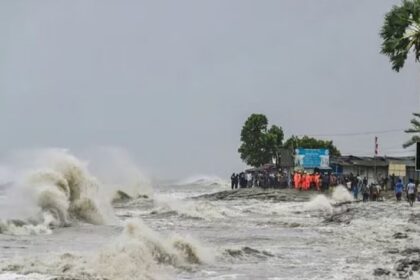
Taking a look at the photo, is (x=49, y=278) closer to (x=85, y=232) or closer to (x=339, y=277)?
(x=339, y=277)

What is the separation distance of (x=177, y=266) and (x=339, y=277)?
9.23 feet

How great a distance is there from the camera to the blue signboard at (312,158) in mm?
52759

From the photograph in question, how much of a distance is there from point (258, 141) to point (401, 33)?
4962cm

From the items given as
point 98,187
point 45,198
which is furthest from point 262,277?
point 98,187

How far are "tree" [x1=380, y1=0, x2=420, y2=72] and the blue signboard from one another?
27.0 metres

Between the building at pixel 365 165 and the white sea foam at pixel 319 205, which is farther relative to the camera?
the building at pixel 365 165

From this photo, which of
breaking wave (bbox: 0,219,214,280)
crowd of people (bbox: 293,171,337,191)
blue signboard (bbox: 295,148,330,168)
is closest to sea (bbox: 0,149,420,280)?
breaking wave (bbox: 0,219,214,280)

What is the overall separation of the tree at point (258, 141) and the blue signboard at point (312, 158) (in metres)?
20.3

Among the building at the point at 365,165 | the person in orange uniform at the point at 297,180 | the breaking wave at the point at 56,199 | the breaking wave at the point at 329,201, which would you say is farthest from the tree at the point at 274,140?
the breaking wave at the point at 56,199

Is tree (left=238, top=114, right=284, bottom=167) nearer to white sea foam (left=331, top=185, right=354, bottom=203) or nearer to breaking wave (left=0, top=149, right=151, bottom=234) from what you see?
white sea foam (left=331, top=185, right=354, bottom=203)

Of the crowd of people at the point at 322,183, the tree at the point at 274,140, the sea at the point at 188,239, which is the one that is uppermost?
the tree at the point at 274,140

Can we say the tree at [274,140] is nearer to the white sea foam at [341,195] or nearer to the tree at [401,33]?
the white sea foam at [341,195]

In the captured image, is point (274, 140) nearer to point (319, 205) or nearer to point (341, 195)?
point (341, 195)

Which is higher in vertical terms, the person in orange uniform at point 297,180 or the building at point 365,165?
the building at point 365,165
